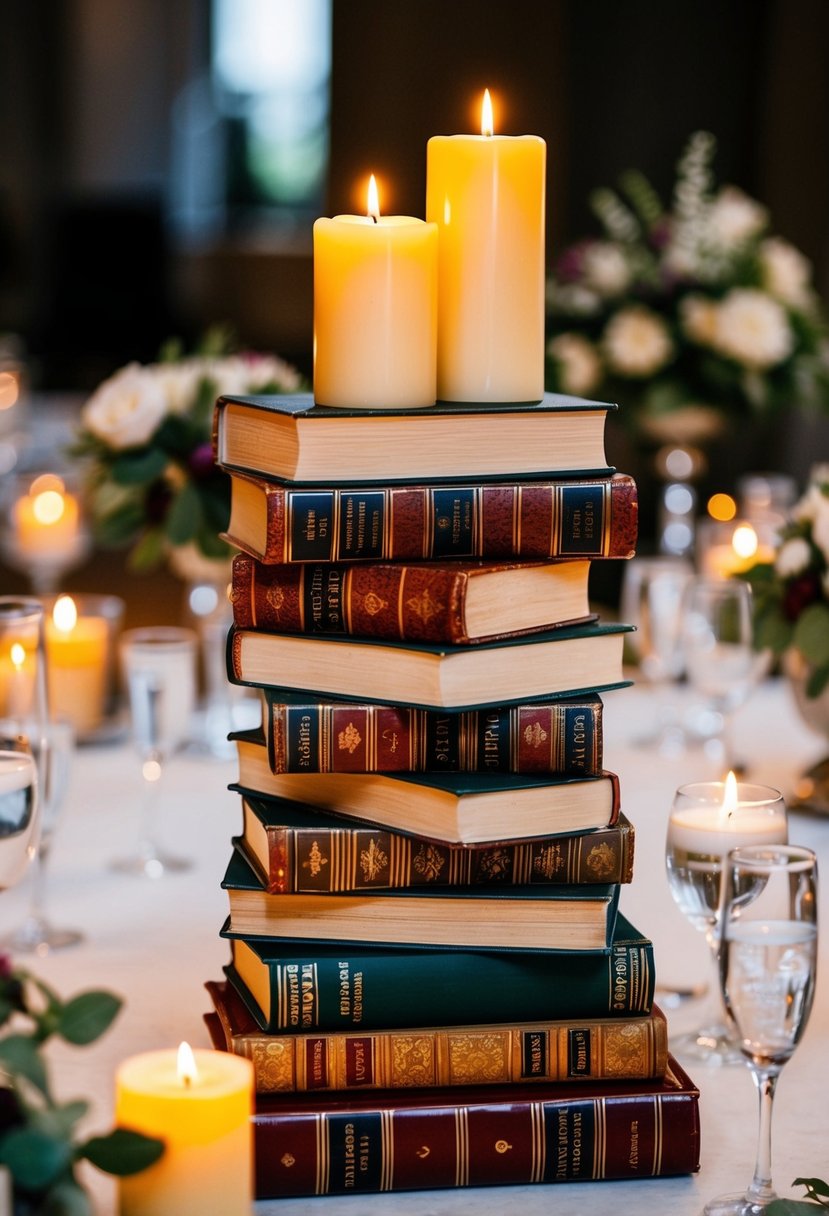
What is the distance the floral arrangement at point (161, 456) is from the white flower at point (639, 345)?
1106mm

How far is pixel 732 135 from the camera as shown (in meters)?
4.96

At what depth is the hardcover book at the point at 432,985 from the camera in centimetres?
103

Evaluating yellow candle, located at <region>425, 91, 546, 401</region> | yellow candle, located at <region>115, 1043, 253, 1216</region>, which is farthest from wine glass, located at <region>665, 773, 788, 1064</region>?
yellow candle, located at <region>115, 1043, 253, 1216</region>

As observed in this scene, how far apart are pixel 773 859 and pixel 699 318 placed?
7.14 feet

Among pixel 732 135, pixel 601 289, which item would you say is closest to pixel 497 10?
pixel 732 135

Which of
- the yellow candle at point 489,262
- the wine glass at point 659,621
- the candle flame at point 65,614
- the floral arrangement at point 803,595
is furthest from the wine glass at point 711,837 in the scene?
the candle flame at point 65,614

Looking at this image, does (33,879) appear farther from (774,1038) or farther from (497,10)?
(497,10)

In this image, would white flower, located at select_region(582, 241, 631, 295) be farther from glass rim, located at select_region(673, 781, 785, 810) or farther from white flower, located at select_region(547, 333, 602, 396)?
glass rim, located at select_region(673, 781, 785, 810)

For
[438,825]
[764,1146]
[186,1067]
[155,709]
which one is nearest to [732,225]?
[155,709]

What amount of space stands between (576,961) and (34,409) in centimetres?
398

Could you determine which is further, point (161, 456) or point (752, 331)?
point (752, 331)

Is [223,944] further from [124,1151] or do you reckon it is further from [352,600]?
[124,1151]

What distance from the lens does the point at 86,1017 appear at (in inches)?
29.2

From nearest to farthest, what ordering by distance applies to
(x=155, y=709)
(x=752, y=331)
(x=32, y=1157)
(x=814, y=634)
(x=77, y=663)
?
(x=32, y=1157)
(x=155, y=709)
(x=814, y=634)
(x=77, y=663)
(x=752, y=331)
